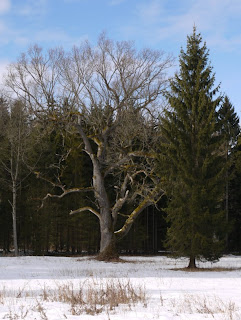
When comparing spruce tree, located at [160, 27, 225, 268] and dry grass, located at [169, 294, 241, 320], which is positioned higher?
spruce tree, located at [160, 27, 225, 268]

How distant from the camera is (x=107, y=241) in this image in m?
A: 27.9

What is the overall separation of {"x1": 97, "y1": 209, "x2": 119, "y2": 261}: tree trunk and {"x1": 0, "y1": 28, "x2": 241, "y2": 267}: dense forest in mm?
63

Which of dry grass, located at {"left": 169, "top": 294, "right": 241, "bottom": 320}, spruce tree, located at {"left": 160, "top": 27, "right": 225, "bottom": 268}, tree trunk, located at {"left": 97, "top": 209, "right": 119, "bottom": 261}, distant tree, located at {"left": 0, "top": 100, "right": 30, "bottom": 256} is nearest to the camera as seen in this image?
dry grass, located at {"left": 169, "top": 294, "right": 241, "bottom": 320}

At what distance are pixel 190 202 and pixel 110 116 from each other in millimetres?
9046

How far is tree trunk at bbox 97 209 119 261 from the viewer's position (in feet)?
89.6

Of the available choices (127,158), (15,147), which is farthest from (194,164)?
(15,147)

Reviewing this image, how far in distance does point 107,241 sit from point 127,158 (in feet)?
17.4

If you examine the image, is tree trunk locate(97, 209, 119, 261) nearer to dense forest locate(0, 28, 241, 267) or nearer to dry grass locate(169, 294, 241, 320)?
dense forest locate(0, 28, 241, 267)

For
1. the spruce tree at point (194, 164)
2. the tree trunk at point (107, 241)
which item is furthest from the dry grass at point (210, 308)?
the tree trunk at point (107, 241)

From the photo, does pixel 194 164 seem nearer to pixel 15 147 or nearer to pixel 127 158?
pixel 127 158

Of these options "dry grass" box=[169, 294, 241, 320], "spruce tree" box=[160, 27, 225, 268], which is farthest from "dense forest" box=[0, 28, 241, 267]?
"dry grass" box=[169, 294, 241, 320]

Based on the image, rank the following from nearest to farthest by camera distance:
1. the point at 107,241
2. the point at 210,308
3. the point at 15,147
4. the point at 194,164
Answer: the point at 210,308 → the point at 194,164 → the point at 107,241 → the point at 15,147

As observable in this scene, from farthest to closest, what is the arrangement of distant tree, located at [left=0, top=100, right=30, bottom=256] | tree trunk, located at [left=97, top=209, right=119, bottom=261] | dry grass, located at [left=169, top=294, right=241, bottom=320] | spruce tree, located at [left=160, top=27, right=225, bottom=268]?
distant tree, located at [left=0, top=100, right=30, bottom=256] < tree trunk, located at [left=97, top=209, right=119, bottom=261] < spruce tree, located at [left=160, top=27, right=225, bottom=268] < dry grass, located at [left=169, top=294, right=241, bottom=320]

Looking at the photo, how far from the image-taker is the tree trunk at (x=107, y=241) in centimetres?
2731
